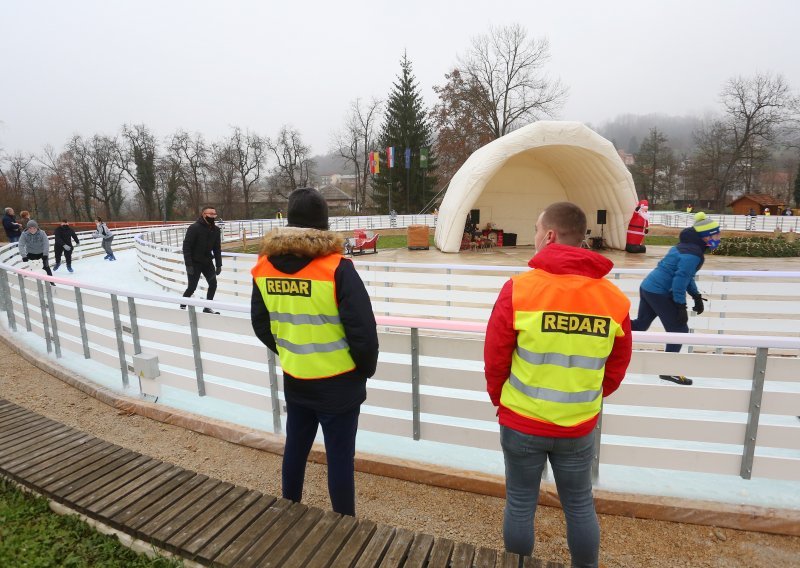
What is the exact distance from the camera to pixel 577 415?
1.87m

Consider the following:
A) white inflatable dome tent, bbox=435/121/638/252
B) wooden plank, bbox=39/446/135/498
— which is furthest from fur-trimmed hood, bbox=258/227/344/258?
white inflatable dome tent, bbox=435/121/638/252

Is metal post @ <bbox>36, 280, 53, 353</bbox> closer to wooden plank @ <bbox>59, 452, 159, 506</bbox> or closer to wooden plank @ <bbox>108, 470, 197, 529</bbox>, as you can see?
wooden plank @ <bbox>59, 452, 159, 506</bbox>

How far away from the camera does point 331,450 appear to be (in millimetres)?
2307

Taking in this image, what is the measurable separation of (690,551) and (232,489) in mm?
2395

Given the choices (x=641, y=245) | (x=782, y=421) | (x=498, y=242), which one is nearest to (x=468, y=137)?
(x=498, y=242)

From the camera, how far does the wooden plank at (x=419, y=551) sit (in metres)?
1.94

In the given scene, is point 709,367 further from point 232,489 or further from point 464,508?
point 232,489

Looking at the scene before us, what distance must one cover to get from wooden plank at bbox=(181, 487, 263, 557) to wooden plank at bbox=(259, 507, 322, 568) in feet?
0.82

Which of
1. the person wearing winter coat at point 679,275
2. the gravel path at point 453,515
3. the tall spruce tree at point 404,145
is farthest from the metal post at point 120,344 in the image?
the tall spruce tree at point 404,145

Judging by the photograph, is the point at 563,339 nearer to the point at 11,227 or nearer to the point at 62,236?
the point at 62,236

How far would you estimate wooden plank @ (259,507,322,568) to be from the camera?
1.98 metres

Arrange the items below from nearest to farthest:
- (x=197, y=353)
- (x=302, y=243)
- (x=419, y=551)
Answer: (x=419, y=551) < (x=302, y=243) < (x=197, y=353)

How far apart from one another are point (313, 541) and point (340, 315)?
1.01 m

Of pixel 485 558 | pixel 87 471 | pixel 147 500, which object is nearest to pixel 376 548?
pixel 485 558
